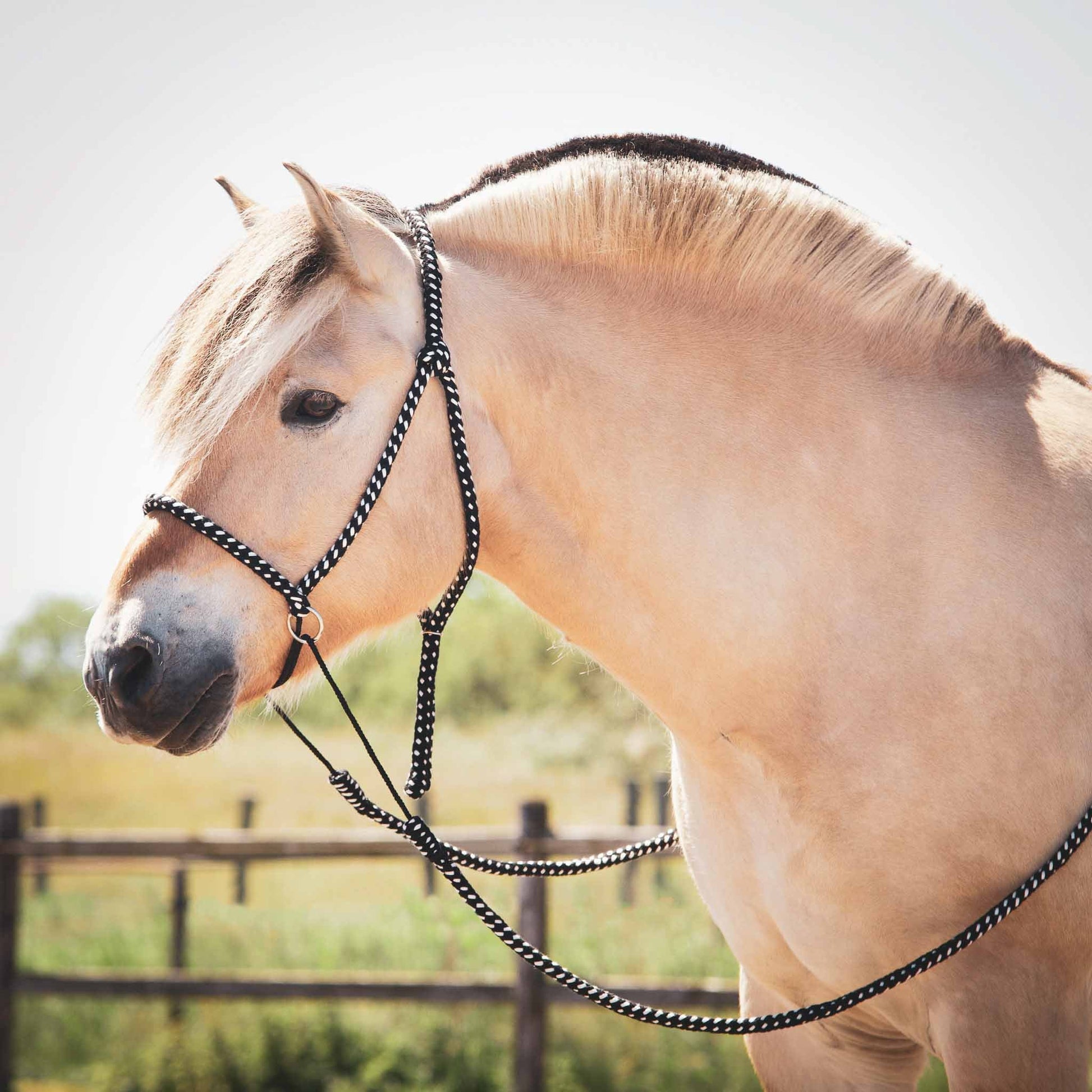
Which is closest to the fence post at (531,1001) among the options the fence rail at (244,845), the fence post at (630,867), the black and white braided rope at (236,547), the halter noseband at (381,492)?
the fence rail at (244,845)

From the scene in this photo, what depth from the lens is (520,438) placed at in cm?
206

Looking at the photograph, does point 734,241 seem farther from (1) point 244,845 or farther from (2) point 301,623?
(1) point 244,845

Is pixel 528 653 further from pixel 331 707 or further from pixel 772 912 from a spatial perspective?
pixel 772 912

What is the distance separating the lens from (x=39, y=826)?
1404cm

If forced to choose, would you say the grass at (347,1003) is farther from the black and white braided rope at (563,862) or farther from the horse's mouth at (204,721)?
the black and white braided rope at (563,862)

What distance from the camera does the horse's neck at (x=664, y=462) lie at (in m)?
1.98

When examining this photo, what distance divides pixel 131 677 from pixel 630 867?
8.52 m

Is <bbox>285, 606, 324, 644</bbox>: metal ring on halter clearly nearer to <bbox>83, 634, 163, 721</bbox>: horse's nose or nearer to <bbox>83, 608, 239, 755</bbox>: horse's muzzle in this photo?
<bbox>83, 608, 239, 755</bbox>: horse's muzzle

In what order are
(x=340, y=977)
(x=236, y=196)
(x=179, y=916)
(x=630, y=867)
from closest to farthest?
1. (x=236, y=196)
2. (x=340, y=977)
3. (x=179, y=916)
4. (x=630, y=867)

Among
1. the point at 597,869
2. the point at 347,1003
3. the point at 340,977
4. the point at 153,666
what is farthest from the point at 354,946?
the point at 153,666

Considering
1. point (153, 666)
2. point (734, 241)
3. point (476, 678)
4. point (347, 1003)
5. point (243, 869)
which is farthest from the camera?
point (476, 678)

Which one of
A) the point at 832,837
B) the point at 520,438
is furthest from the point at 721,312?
the point at 832,837

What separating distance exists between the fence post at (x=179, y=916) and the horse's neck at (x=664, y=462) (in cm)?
657

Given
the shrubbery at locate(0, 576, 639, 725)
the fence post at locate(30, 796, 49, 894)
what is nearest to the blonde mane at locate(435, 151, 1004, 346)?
the fence post at locate(30, 796, 49, 894)
